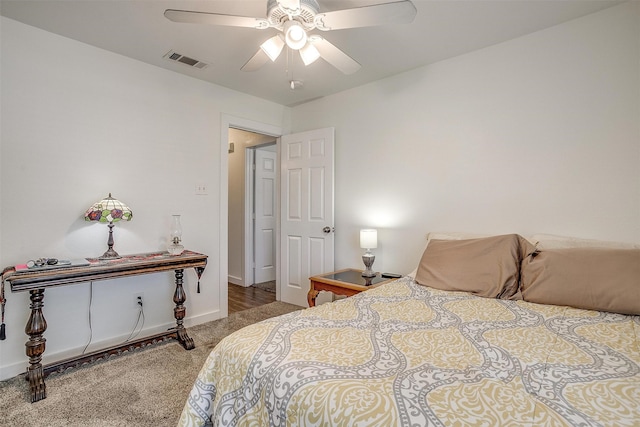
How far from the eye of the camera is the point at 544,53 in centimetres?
225

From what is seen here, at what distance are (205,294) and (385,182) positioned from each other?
2151mm

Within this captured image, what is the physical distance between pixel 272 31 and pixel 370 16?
1.04 meters

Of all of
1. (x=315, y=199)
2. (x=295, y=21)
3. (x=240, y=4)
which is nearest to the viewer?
(x=295, y=21)

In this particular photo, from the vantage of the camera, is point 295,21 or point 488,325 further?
point 295,21

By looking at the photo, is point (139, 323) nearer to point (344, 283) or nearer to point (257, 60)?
point (344, 283)

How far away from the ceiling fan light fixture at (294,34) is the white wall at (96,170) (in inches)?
68.4

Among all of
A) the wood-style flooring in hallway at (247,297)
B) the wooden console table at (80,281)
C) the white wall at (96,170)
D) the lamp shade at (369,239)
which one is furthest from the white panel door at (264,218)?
the lamp shade at (369,239)

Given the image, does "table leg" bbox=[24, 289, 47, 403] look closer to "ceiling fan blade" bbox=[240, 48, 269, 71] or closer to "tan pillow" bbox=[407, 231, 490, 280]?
"ceiling fan blade" bbox=[240, 48, 269, 71]

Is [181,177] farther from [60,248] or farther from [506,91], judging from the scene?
[506,91]

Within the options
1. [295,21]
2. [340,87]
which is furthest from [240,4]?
[340,87]

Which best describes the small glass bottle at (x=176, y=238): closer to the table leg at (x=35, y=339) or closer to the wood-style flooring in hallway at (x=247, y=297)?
the table leg at (x=35, y=339)

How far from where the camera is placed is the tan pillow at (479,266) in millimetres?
1874

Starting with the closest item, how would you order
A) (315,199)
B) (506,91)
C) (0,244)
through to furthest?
1. (0,244)
2. (506,91)
3. (315,199)

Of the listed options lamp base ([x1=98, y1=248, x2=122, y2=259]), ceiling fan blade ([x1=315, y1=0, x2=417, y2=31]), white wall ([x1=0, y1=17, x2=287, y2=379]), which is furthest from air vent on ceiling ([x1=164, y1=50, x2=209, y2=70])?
lamp base ([x1=98, y1=248, x2=122, y2=259])
